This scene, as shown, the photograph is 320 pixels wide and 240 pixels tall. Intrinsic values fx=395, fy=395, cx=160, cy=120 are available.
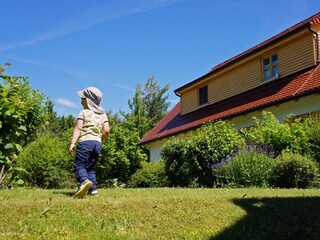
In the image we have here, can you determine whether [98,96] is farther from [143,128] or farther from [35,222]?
[143,128]

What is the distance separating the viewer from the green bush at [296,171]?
9227 mm

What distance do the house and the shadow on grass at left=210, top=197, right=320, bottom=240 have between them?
878cm

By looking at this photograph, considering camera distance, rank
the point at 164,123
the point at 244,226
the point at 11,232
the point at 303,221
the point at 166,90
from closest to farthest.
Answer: the point at 11,232, the point at 244,226, the point at 303,221, the point at 164,123, the point at 166,90

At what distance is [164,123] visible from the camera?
87.9 ft

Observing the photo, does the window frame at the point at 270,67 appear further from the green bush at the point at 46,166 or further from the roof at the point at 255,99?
the green bush at the point at 46,166

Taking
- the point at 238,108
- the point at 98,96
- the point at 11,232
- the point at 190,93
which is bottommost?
the point at 11,232

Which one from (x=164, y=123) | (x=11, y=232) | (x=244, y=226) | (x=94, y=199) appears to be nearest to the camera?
(x=11, y=232)

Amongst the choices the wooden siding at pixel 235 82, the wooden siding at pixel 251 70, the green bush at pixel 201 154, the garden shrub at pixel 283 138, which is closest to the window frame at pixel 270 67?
the wooden siding at pixel 251 70

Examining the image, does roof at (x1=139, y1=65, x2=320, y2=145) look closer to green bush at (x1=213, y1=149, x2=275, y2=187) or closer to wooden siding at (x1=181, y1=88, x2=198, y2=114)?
wooden siding at (x1=181, y1=88, x2=198, y2=114)

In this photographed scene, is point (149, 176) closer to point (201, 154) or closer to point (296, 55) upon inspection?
point (201, 154)

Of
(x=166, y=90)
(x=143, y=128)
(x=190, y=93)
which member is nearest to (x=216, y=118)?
(x=190, y=93)

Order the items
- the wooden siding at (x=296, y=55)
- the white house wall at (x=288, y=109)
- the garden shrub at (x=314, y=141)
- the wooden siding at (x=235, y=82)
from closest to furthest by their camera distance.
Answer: the garden shrub at (x=314, y=141) < the white house wall at (x=288, y=109) < the wooden siding at (x=296, y=55) < the wooden siding at (x=235, y=82)

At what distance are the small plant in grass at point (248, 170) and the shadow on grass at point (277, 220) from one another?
3612mm

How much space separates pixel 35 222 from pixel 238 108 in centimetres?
1425
